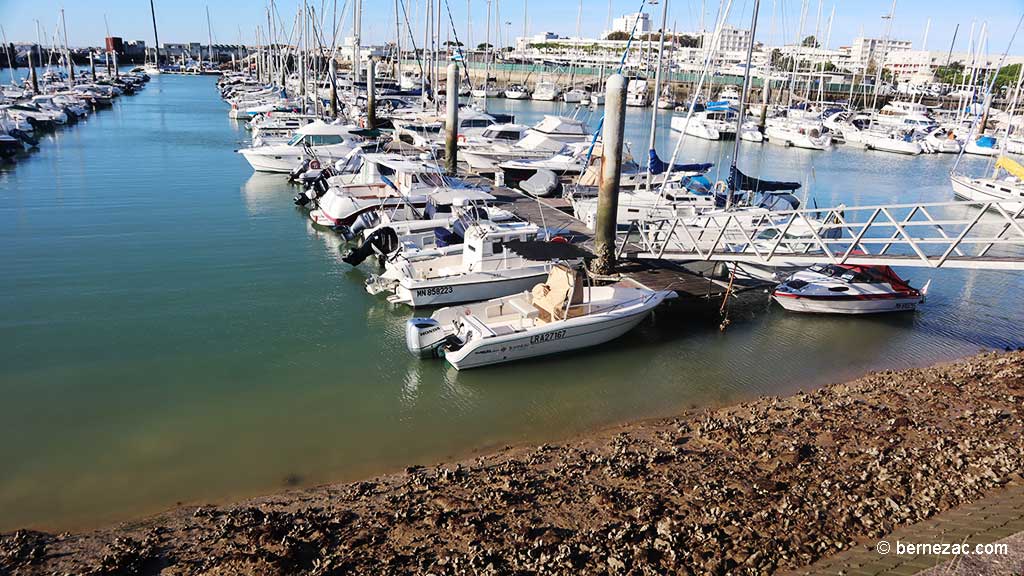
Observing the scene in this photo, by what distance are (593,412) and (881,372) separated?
717 centimetres

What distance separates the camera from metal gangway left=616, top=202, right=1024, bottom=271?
14867mm

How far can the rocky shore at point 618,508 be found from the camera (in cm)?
789

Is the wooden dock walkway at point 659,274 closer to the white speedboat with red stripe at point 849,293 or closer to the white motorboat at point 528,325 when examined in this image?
the white speedboat with red stripe at point 849,293

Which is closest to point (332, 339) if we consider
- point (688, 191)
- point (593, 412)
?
point (593, 412)

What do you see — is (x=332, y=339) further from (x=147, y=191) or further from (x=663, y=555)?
(x=147, y=191)

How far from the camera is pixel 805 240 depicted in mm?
19047

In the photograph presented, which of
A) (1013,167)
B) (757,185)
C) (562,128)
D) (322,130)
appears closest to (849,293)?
(1013,167)

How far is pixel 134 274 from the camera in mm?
20625

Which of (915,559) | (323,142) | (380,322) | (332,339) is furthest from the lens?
(323,142)

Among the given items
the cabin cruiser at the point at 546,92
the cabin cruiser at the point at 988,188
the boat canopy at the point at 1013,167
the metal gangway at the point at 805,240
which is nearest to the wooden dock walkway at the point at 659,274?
the metal gangway at the point at 805,240

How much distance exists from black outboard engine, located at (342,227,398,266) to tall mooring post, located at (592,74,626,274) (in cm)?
678

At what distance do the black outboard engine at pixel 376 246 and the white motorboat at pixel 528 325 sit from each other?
236 inches

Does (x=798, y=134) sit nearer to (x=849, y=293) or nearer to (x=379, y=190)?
(x=379, y=190)

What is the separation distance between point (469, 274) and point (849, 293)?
10508 millimetres
